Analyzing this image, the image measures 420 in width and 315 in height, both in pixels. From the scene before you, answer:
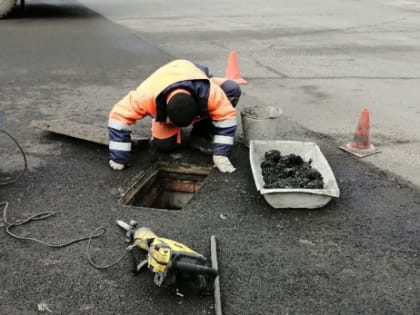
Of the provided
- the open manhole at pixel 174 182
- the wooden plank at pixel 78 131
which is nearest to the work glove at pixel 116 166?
the open manhole at pixel 174 182

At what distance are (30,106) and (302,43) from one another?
19.7ft

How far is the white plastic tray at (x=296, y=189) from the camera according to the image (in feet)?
12.0

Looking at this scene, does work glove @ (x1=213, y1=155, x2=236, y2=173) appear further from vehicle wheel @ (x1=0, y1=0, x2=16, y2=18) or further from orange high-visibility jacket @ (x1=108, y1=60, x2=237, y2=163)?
vehicle wheel @ (x1=0, y1=0, x2=16, y2=18)

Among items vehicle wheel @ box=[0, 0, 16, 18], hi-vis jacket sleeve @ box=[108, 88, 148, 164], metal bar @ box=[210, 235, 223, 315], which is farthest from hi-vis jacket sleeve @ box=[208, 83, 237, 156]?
vehicle wheel @ box=[0, 0, 16, 18]

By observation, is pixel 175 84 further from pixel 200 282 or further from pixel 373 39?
pixel 373 39

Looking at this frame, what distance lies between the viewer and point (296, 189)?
3650mm

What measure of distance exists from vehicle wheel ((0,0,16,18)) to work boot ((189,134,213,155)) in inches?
393

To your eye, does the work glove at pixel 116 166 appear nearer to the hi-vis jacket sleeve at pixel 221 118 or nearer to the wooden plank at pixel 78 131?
the wooden plank at pixel 78 131

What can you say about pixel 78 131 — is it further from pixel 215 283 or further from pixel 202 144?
pixel 215 283

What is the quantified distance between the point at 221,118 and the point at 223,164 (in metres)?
0.41

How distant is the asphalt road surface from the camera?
9.32 ft

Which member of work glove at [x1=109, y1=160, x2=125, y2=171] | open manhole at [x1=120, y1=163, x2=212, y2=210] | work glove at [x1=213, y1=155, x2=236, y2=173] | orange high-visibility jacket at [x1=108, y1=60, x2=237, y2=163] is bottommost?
open manhole at [x1=120, y1=163, x2=212, y2=210]

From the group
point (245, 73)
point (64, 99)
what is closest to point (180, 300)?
point (64, 99)

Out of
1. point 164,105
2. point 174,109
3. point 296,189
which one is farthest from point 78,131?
point 296,189
